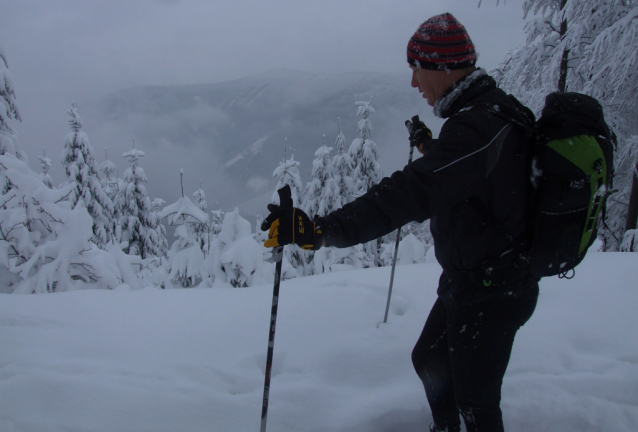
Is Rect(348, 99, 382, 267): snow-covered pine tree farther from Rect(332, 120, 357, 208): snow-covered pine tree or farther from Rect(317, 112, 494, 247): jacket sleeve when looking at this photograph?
Rect(317, 112, 494, 247): jacket sleeve

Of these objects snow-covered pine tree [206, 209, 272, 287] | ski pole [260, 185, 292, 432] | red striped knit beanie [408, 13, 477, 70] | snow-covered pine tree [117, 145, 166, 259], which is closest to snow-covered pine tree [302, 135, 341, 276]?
snow-covered pine tree [206, 209, 272, 287]

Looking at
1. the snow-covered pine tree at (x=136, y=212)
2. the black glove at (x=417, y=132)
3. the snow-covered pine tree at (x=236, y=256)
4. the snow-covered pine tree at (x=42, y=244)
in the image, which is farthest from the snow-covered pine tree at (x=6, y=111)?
the black glove at (x=417, y=132)

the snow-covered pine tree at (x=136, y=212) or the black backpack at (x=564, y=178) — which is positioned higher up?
the snow-covered pine tree at (x=136, y=212)

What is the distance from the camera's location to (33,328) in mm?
3111

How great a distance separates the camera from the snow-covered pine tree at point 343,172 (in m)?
19.6

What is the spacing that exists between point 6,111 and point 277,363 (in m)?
14.9

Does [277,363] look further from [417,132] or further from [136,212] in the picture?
[136,212]

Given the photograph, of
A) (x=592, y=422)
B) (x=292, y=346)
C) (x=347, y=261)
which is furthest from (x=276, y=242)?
(x=347, y=261)

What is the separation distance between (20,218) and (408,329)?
7442 millimetres

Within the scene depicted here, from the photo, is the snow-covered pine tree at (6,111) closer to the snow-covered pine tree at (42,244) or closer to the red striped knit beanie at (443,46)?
the snow-covered pine tree at (42,244)

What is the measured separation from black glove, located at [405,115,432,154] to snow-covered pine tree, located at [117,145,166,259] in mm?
22761

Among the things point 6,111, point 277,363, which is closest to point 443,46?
point 277,363

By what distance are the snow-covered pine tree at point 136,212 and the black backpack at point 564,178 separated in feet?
80.0

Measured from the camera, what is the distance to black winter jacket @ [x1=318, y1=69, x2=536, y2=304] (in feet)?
5.00
